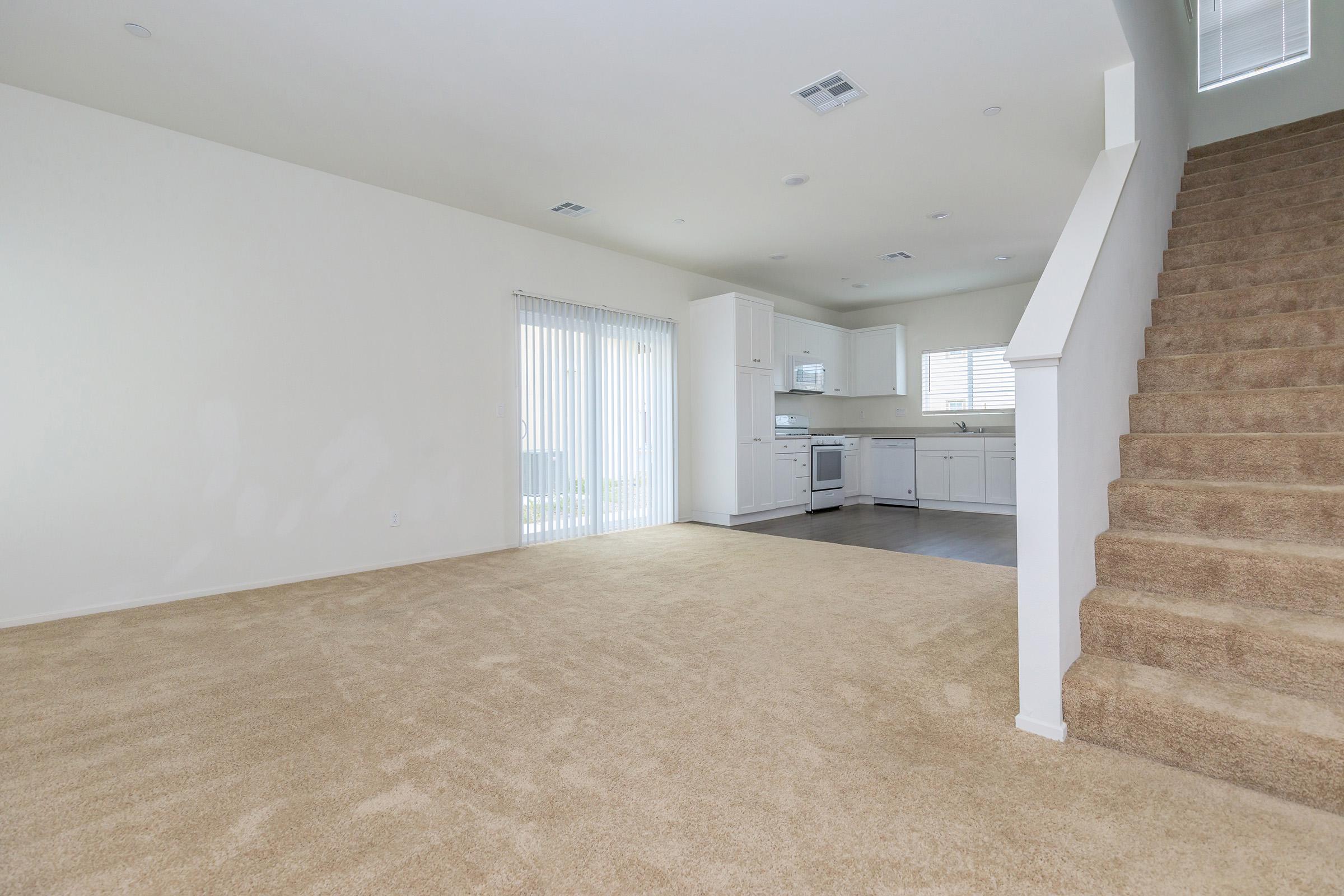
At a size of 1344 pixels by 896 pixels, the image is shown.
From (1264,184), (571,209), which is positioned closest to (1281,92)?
(1264,184)

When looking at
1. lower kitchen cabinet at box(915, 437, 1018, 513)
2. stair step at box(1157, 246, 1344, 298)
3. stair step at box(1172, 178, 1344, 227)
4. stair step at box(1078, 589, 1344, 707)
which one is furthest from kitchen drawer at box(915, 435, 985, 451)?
stair step at box(1078, 589, 1344, 707)

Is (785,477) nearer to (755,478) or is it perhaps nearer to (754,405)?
(755,478)

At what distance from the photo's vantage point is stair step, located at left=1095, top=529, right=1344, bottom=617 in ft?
5.69

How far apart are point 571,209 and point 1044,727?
4494 millimetres

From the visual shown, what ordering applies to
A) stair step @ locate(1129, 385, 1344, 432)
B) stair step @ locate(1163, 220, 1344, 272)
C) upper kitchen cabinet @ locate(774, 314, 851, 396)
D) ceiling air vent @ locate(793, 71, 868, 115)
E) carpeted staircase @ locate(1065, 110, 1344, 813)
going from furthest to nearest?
1. upper kitchen cabinet @ locate(774, 314, 851, 396)
2. ceiling air vent @ locate(793, 71, 868, 115)
3. stair step @ locate(1163, 220, 1344, 272)
4. stair step @ locate(1129, 385, 1344, 432)
5. carpeted staircase @ locate(1065, 110, 1344, 813)

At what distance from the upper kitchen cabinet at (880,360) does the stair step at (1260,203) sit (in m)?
→ 4.59

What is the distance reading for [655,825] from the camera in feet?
4.78

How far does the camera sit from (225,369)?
3.77 m

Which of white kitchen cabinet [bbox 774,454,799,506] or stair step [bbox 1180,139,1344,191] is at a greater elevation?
stair step [bbox 1180,139,1344,191]

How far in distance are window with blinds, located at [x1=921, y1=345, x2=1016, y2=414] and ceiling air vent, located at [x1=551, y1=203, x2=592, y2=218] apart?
5219mm

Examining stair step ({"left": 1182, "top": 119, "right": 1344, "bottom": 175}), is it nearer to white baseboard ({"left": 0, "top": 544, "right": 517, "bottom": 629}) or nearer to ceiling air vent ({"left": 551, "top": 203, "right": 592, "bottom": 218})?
ceiling air vent ({"left": 551, "top": 203, "right": 592, "bottom": 218})

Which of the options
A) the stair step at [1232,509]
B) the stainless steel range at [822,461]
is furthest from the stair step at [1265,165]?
the stainless steel range at [822,461]

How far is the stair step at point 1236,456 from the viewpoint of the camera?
2041 mm

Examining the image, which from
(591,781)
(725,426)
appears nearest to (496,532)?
(725,426)
